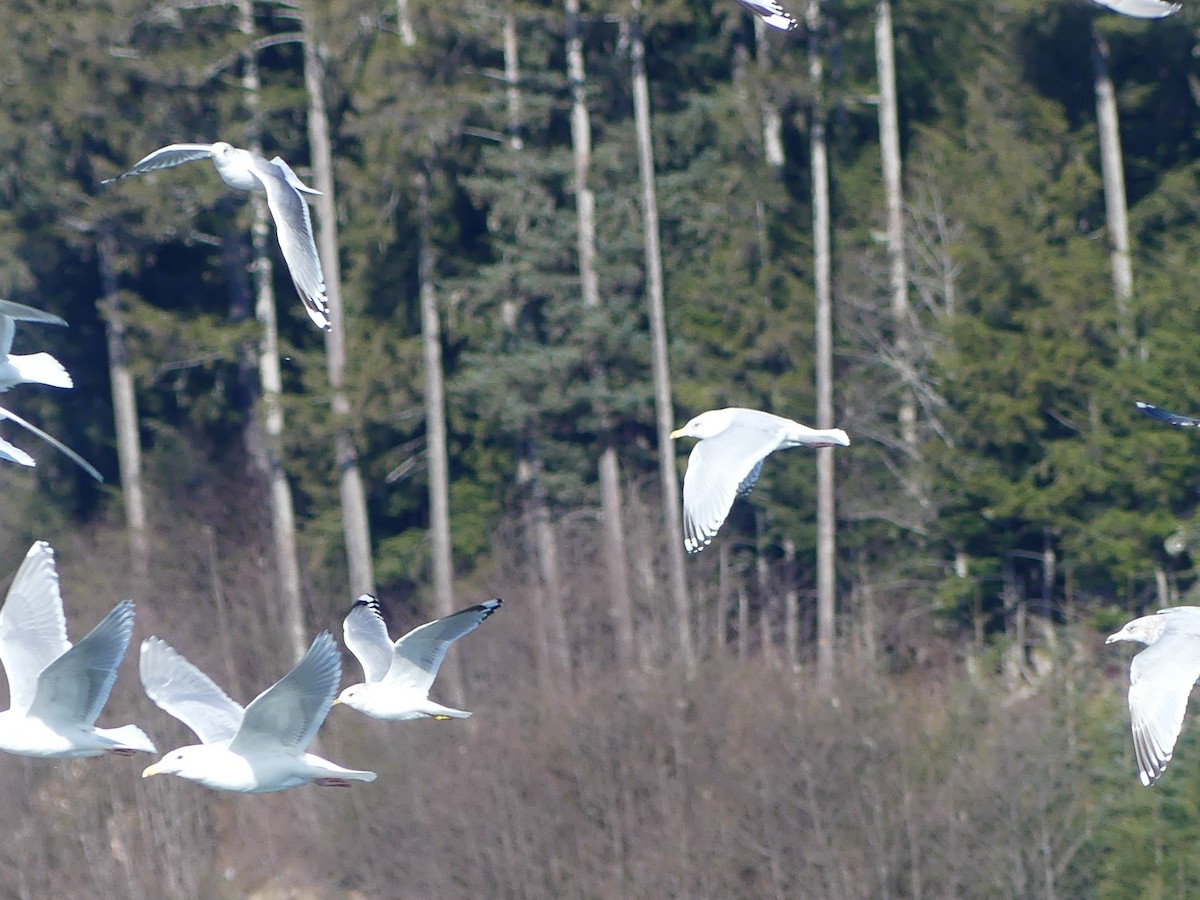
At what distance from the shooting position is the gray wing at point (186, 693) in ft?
27.5

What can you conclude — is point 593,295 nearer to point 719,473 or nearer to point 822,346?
point 822,346

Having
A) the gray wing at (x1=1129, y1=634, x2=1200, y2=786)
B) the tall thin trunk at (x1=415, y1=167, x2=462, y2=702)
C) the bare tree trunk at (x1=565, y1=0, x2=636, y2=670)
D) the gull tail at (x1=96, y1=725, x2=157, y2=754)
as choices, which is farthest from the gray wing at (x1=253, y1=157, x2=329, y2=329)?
the tall thin trunk at (x1=415, y1=167, x2=462, y2=702)

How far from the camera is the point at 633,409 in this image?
Result: 24453mm

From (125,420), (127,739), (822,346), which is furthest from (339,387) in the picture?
(127,739)

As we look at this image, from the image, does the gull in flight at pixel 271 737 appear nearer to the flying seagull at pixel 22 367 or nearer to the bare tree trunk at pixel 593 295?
the flying seagull at pixel 22 367

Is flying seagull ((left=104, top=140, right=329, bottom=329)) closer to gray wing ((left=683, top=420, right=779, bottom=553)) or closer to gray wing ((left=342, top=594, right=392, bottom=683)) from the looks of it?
gray wing ((left=342, top=594, right=392, bottom=683))

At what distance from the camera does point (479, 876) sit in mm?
18906

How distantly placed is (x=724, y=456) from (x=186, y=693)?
2470 mm

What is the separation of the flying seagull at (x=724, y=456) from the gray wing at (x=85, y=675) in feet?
7.60

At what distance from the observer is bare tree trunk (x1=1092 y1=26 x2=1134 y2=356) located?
70.9 feet

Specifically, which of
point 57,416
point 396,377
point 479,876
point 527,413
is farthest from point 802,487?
point 57,416

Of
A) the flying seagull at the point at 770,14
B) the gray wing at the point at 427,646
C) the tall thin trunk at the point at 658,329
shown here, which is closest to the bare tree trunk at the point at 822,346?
the tall thin trunk at the point at 658,329

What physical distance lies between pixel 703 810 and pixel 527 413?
717cm

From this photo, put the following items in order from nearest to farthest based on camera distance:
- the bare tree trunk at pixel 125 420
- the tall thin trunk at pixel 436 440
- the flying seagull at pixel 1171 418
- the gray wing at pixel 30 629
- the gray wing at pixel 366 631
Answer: the flying seagull at pixel 1171 418 → the gray wing at pixel 30 629 → the gray wing at pixel 366 631 → the tall thin trunk at pixel 436 440 → the bare tree trunk at pixel 125 420
